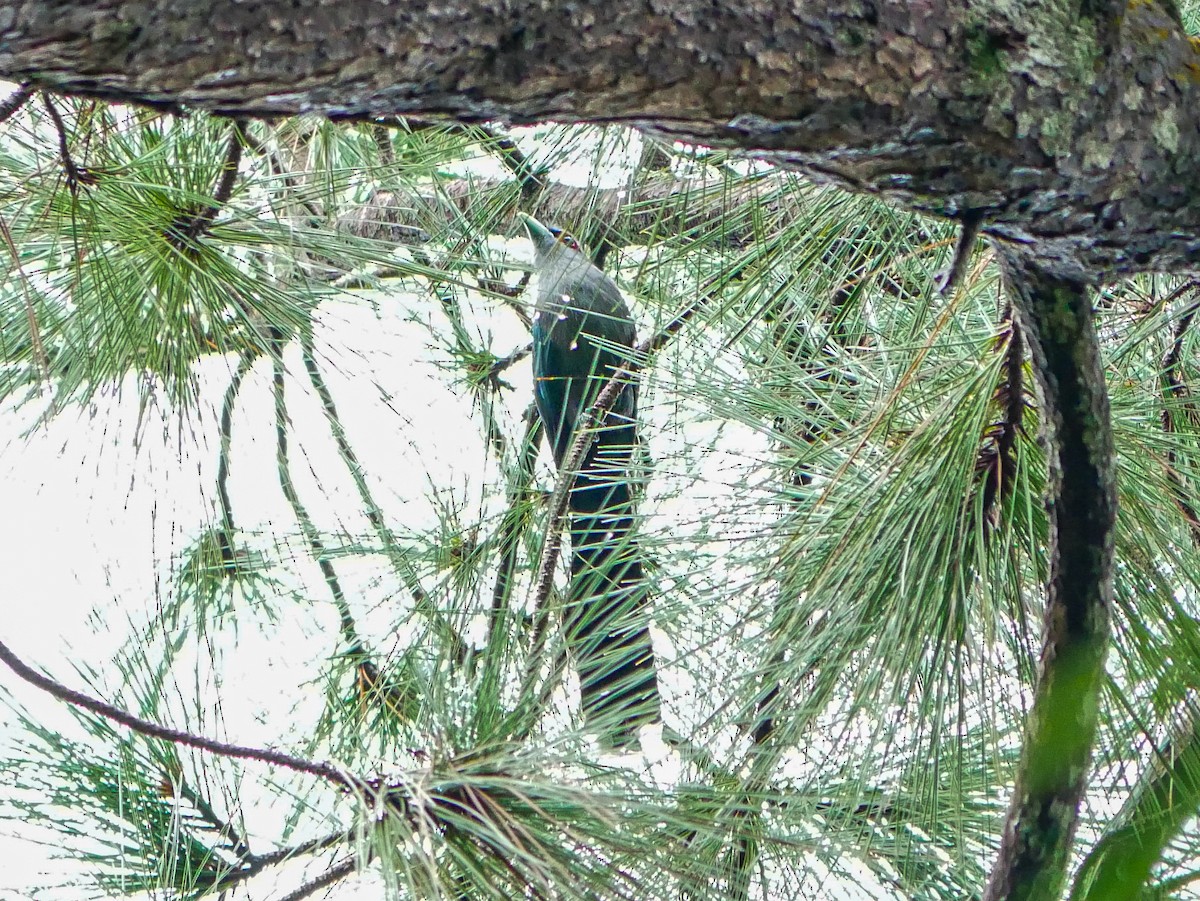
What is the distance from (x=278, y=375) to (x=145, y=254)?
250mm

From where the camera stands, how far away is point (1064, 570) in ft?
1.56

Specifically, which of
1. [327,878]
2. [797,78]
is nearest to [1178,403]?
[797,78]

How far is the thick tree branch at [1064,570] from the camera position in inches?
17.6

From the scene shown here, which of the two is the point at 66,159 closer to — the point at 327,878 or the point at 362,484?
the point at 327,878

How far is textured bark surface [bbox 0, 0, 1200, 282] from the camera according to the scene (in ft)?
0.84

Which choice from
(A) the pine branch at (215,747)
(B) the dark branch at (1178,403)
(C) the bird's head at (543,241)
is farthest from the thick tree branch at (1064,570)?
(C) the bird's head at (543,241)

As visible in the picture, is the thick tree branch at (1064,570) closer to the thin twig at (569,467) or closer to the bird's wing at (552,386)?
the thin twig at (569,467)

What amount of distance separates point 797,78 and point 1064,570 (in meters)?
0.24

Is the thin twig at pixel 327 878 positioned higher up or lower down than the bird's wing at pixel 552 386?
lower down

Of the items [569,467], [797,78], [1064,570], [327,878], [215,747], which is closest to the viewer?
[797,78]

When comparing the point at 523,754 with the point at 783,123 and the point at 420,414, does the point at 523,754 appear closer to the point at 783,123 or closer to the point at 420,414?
the point at 783,123

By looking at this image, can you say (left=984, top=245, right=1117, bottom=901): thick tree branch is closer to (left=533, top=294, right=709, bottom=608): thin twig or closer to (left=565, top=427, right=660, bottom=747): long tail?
(left=565, top=427, right=660, bottom=747): long tail

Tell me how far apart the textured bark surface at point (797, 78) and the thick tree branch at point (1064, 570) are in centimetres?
2

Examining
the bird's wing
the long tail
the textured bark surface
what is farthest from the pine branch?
the bird's wing
